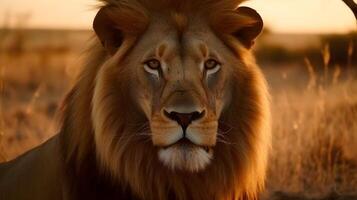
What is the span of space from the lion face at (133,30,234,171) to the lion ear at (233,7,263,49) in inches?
8.8

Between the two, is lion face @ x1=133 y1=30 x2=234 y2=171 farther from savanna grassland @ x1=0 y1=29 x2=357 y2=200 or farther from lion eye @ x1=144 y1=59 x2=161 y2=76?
savanna grassland @ x1=0 y1=29 x2=357 y2=200

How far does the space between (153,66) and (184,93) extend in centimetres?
32

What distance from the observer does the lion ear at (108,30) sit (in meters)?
4.97

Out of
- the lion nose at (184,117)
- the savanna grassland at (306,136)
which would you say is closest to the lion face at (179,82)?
the lion nose at (184,117)

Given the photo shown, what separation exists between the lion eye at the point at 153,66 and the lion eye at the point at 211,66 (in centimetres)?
27

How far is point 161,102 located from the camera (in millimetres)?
4668

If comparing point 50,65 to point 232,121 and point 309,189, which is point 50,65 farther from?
point 232,121

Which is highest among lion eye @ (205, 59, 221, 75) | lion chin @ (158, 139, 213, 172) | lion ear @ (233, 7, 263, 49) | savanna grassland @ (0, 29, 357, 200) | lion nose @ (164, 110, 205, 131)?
lion ear @ (233, 7, 263, 49)

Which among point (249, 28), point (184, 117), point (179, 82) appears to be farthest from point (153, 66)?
point (249, 28)

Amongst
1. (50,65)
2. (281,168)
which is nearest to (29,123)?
(281,168)

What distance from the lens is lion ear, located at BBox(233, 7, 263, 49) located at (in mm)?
5184

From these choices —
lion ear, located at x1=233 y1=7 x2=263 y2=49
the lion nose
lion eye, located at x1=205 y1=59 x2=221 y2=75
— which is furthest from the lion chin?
lion ear, located at x1=233 y1=7 x2=263 y2=49

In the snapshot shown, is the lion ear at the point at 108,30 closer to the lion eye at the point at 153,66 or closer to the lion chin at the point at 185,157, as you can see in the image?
the lion eye at the point at 153,66

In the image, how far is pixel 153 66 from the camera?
4855 millimetres
